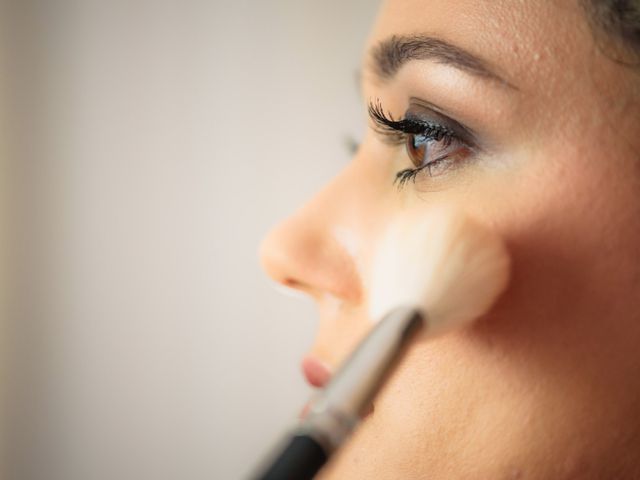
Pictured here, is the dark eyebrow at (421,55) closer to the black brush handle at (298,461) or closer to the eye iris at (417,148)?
the eye iris at (417,148)

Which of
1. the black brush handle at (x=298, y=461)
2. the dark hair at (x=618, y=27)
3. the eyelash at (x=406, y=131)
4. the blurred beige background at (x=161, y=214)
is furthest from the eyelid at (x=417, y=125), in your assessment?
the blurred beige background at (x=161, y=214)

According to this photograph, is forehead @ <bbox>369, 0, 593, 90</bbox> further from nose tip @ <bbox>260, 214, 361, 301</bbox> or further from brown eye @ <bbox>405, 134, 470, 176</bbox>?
nose tip @ <bbox>260, 214, 361, 301</bbox>

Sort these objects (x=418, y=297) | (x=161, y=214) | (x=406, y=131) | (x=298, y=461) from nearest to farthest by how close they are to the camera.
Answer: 1. (x=298, y=461)
2. (x=418, y=297)
3. (x=406, y=131)
4. (x=161, y=214)

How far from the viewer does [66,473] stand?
1.15 metres

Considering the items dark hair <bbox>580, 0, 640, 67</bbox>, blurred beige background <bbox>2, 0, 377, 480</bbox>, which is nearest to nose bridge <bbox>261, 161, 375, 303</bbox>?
dark hair <bbox>580, 0, 640, 67</bbox>

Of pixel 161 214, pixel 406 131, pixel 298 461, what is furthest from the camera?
pixel 161 214

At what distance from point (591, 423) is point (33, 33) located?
0.94m

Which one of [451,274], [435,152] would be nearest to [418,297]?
[451,274]

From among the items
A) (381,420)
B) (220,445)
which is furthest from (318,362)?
(220,445)

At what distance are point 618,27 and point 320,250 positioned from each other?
0.28 m

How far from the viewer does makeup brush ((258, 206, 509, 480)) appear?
394 millimetres

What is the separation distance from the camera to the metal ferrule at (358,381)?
369 millimetres

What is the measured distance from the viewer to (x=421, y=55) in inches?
19.5

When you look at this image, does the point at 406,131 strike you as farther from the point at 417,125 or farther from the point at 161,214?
the point at 161,214
